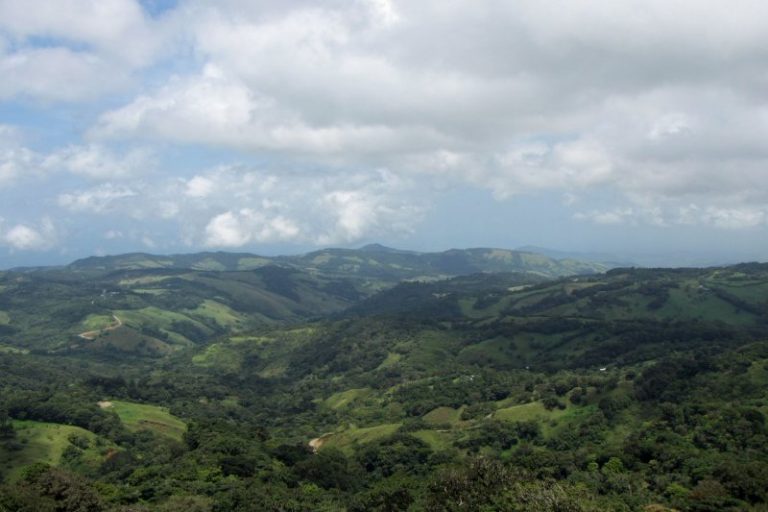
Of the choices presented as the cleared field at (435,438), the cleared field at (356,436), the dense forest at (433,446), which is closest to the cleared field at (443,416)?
the dense forest at (433,446)

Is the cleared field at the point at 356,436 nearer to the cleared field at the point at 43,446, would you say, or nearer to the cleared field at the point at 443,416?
the cleared field at the point at 443,416

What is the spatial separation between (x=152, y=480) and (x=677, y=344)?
170 metres

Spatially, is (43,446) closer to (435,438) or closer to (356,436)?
(356,436)

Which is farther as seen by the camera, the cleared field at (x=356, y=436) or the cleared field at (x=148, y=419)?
the cleared field at (x=148, y=419)

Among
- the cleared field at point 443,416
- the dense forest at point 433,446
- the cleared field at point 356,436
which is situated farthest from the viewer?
the cleared field at point 443,416

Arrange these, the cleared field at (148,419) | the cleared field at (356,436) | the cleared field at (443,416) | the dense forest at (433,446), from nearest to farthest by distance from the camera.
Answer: the dense forest at (433,446) → the cleared field at (356,436) → the cleared field at (443,416) → the cleared field at (148,419)

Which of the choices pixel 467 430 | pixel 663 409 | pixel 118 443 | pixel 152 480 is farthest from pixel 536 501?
pixel 118 443

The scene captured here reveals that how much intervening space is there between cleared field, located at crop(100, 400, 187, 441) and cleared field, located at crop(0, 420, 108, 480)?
15.3 metres

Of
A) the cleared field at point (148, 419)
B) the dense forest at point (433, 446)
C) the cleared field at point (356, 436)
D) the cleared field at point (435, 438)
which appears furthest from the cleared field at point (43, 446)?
the cleared field at point (435, 438)

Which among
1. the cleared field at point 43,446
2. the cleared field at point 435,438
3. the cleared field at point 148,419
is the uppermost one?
the cleared field at point 435,438

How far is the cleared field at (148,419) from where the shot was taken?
145000 mm

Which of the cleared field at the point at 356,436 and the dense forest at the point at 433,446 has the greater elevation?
the dense forest at the point at 433,446

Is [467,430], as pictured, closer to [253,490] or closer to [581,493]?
[253,490]

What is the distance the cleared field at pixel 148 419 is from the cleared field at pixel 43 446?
15.3 metres
